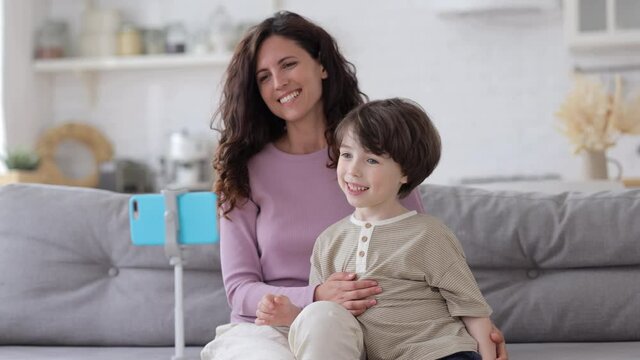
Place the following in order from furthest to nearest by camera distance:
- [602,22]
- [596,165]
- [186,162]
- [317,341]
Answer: [186,162]
[602,22]
[596,165]
[317,341]

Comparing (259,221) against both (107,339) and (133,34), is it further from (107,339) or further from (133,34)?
(133,34)

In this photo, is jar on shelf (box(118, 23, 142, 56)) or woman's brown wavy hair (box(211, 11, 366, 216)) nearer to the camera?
woman's brown wavy hair (box(211, 11, 366, 216))

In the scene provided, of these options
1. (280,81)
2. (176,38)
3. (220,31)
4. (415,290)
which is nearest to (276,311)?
(415,290)

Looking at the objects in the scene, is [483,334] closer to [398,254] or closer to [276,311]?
[398,254]

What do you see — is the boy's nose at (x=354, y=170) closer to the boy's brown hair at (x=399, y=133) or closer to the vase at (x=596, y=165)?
the boy's brown hair at (x=399, y=133)

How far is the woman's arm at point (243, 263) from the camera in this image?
2.09 meters

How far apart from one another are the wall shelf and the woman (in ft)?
11.0

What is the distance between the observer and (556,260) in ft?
7.67

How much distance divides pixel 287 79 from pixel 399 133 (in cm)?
44

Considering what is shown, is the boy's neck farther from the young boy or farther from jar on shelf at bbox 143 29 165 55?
jar on shelf at bbox 143 29 165 55

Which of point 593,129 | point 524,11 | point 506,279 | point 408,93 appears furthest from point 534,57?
point 506,279

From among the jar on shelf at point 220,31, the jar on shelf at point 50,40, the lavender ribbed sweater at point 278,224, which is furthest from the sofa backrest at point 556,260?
the jar on shelf at point 50,40

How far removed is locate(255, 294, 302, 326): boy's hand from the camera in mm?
1907

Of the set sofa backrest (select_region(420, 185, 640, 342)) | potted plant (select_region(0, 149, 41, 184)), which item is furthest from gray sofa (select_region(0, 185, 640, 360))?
potted plant (select_region(0, 149, 41, 184))
